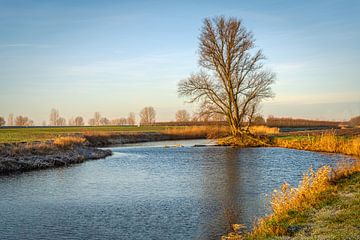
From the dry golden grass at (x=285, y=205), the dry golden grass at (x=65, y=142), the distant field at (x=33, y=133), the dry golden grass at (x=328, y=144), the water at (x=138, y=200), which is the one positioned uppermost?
the distant field at (x=33, y=133)

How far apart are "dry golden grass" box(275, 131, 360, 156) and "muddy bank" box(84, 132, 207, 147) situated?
24966 millimetres

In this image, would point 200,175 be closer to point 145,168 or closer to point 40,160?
point 145,168

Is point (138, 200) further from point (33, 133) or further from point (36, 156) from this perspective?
point (33, 133)

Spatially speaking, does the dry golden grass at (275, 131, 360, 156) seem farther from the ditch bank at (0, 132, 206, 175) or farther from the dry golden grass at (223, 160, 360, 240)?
the ditch bank at (0, 132, 206, 175)

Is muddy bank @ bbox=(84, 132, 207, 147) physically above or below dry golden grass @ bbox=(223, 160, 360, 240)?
above

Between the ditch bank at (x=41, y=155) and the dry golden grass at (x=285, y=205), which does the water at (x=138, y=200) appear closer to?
the dry golden grass at (x=285, y=205)

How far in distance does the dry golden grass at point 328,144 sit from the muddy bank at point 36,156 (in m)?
20.1

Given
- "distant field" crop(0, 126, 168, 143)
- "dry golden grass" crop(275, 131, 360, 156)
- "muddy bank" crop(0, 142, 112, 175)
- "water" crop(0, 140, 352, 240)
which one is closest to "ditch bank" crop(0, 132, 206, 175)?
"muddy bank" crop(0, 142, 112, 175)

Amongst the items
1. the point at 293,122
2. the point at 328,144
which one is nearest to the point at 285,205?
the point at 328,144

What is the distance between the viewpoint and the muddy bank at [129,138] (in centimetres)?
5124

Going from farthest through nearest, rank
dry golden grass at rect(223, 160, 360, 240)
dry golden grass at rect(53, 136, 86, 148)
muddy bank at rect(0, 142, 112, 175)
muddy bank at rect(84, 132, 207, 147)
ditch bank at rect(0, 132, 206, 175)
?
muddy bank at rect(84, 132, 207, 147) → dry golden grass at rect(53, 136, 86, 148) → ditch bank at rect(0, 132, 206, 175) → muddy bank at rect(0, 142, 112, 175) → dry golden grass at rect(223, 160, 360, 240)

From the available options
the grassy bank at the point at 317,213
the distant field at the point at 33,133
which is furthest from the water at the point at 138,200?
the distant field at the point at 33,133

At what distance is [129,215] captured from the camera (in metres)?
12.6

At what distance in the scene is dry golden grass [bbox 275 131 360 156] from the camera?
95.2ft
